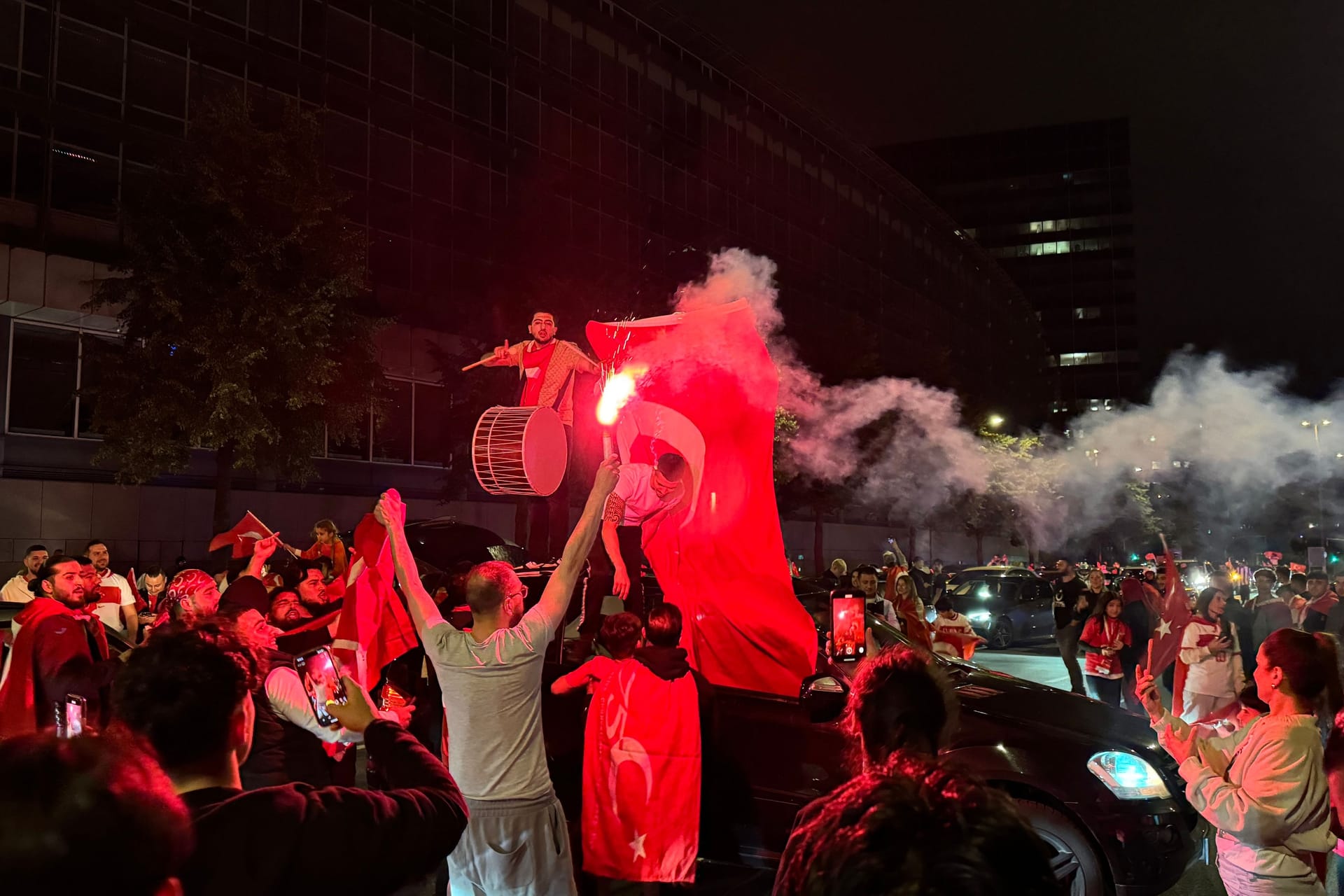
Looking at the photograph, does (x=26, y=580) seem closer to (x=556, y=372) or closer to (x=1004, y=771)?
(x=556, y=372)

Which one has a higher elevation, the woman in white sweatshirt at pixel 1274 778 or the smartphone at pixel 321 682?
the smartphone at pixel 321 682

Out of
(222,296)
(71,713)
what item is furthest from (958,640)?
(222,296)

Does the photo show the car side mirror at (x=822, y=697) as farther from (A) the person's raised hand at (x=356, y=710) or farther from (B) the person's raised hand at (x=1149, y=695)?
(A) the person's raised hand at (x=356, y=710)

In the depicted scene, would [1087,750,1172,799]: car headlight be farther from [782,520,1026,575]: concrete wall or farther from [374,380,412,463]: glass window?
[782,520,1026,575]: concrete wall

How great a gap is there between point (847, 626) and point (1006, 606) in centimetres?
1501

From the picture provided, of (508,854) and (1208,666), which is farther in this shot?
(1208,666)

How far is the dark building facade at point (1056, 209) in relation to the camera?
118125 millimetres

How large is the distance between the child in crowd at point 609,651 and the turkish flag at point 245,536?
2636 mm

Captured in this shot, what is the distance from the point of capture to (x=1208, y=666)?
8.45m

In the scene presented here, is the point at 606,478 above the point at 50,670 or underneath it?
above

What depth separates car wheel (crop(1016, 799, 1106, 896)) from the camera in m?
4.89

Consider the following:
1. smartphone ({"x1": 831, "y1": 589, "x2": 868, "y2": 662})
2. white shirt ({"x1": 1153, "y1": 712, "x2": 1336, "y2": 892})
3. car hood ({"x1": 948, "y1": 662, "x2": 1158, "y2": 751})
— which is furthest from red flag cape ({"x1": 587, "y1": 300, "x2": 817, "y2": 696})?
white shirt ({"x1": 1153, "y1": 712, "x2": 1336, "y2": 892})

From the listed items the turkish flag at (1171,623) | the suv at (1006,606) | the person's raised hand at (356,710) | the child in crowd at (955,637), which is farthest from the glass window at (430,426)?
the person's raised hand at (356,710)

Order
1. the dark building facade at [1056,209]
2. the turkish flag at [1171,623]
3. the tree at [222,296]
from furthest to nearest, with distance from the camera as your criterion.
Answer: the dark building facade at [1056,209] → the tree at [222,296] → the turkish flag at [1171,623]
